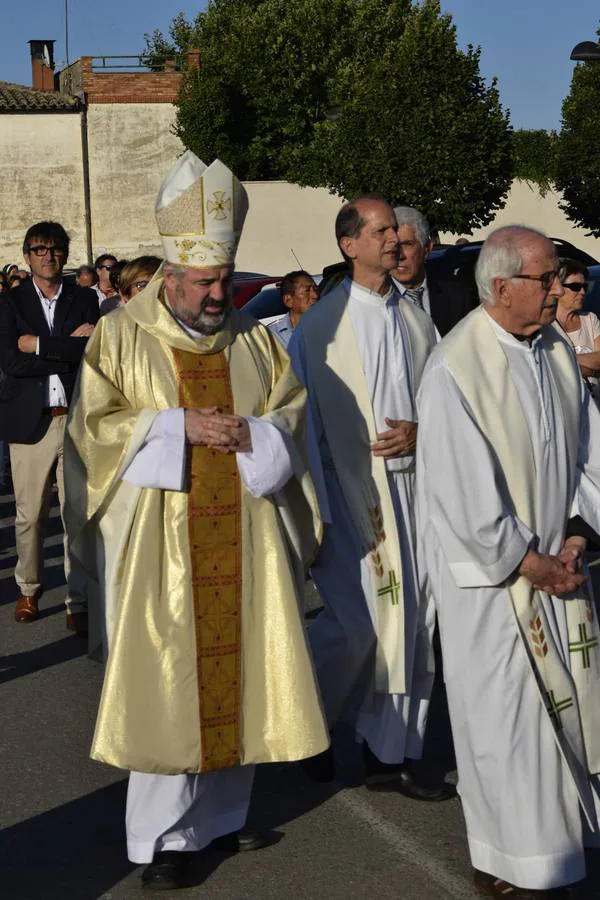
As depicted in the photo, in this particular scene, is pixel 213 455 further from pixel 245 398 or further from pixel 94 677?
pixel 94 677

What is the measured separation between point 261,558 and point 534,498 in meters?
0.93

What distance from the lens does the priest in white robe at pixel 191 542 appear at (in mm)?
4637

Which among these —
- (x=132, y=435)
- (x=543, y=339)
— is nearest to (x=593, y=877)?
(x=543, y=339)

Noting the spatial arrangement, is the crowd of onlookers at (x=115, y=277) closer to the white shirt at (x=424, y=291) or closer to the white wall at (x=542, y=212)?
the white shirt at (x=424, y=291)

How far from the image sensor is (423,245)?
6477mm

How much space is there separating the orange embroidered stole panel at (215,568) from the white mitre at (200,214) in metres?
0.33

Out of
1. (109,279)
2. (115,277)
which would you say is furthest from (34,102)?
(115,277)

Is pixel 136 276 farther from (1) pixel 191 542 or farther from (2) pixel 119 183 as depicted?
(2) pixel 119 183

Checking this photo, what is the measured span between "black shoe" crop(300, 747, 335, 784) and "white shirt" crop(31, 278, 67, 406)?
3271 mm

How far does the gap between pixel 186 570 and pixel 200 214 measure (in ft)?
3.80

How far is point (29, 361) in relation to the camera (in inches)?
319

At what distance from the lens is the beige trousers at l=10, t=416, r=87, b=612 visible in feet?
27.1

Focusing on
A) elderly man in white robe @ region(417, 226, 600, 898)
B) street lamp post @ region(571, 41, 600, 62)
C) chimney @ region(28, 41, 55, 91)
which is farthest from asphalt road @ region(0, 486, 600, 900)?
chimney @ region(28, 41, 55, 91)

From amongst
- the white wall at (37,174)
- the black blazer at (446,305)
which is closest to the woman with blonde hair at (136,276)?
the black blazer at (446,305)
